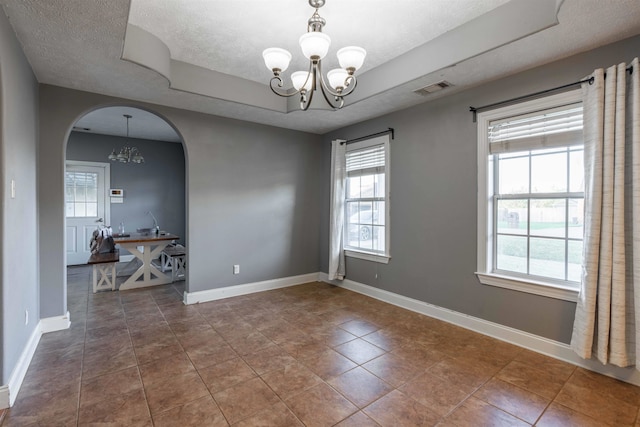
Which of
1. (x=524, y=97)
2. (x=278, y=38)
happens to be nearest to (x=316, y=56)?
(x=278, y=38)

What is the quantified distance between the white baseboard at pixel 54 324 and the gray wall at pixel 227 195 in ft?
0.19

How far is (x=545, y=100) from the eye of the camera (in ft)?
8.58

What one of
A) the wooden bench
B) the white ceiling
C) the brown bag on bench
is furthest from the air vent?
the brown bag on bench

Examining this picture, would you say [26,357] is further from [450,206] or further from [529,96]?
[529,96]

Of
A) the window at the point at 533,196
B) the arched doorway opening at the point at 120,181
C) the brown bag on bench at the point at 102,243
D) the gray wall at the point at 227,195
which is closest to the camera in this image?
the window at the point at 533,196

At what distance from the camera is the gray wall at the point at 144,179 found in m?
6.36

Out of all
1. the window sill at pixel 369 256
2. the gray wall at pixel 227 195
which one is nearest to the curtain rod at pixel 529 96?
the window sill at pixel 369 256

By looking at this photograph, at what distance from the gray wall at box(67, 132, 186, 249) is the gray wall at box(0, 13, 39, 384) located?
3996 millimetres

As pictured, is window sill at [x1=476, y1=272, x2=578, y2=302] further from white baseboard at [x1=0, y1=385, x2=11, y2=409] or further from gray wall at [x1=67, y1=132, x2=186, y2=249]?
gray wall at [x1=67, y1=132, x2=186, y2=249]

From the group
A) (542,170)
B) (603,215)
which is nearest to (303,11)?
(542,170)

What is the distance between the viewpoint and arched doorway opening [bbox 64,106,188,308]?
5910mm

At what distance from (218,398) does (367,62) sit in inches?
126

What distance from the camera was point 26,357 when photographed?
2.39 metres

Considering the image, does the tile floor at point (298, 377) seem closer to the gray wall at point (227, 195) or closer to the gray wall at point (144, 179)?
the gray wall at point (227, 195)
